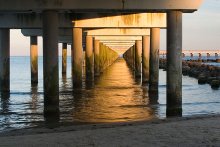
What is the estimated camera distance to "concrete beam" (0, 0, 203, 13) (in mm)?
19812

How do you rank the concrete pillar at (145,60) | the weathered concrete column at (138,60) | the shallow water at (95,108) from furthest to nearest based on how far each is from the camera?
1. the weathered concrete column at (138,60)
2. the concrete pillar at (145,60)
3. the shallow water at (95,108)

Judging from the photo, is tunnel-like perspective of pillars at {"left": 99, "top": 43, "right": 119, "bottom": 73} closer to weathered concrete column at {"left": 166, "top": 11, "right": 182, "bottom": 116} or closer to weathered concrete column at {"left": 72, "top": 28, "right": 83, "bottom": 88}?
weathered concrete column at {"left": 72, "top": 28, "right": 83, "bottom": 88}

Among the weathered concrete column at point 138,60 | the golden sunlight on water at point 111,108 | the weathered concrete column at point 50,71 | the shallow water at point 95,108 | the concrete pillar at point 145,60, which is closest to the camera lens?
the shallow water at point 95,108

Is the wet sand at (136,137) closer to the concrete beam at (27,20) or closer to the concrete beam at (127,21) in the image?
the concrete beam at (127,21)

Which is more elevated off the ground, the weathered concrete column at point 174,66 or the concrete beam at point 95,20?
the concrete beam at point 95,20

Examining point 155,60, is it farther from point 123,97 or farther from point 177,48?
point 177,48

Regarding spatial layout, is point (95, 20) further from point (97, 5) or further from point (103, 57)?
point (103, 57)

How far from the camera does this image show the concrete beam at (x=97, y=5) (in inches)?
780

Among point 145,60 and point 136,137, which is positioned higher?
point 145,60

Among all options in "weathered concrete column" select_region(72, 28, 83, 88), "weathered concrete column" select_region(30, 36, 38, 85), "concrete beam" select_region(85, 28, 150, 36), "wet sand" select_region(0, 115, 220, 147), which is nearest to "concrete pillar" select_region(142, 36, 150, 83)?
"concrete beam" select_region(85, 28, 150, 36)

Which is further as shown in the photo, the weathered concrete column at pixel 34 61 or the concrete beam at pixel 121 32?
the concrete beam at pixel 121 32

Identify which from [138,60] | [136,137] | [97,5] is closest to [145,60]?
[138,60]

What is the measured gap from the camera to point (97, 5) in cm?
2012

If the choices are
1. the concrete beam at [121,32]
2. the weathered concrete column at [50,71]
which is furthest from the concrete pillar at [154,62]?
the weathered concrete column at [50,71]
